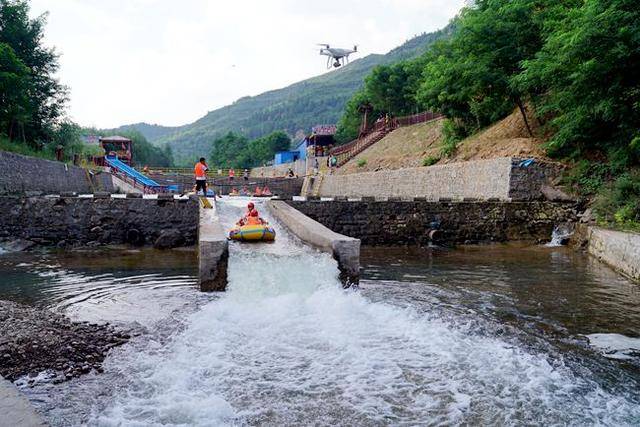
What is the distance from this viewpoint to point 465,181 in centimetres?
1916

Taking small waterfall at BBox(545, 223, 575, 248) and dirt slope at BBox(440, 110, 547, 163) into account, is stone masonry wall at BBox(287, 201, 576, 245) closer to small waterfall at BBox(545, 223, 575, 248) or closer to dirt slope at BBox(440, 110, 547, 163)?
small waterfall at BBox(545, 223, 575, 248)

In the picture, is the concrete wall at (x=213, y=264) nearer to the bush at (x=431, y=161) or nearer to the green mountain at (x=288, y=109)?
the bush at (x=431, y=161)

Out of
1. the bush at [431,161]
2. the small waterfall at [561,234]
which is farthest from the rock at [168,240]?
the bush at [431,161]

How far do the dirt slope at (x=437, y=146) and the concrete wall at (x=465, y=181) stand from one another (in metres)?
1.20

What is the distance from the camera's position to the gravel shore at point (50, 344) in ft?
15.3

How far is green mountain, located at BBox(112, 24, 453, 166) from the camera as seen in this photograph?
5581 inches

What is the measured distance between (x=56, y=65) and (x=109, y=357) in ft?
86.3

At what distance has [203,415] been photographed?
374 cm

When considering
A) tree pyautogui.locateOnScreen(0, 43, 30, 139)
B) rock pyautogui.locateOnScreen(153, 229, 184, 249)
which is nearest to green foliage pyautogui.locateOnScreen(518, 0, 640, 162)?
rock pyautogui.locateOnScreen(153, 229, 184, 249)

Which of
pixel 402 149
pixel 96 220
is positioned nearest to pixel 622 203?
pixel 96 220

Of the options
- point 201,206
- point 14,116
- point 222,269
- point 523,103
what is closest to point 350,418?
point 222,269

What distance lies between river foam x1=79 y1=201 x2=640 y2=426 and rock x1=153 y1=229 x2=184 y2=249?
24.2 ft

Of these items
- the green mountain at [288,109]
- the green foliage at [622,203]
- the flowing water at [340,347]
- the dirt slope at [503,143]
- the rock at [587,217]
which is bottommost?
the flowing water at [340,347]

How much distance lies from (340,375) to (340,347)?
761 mm
